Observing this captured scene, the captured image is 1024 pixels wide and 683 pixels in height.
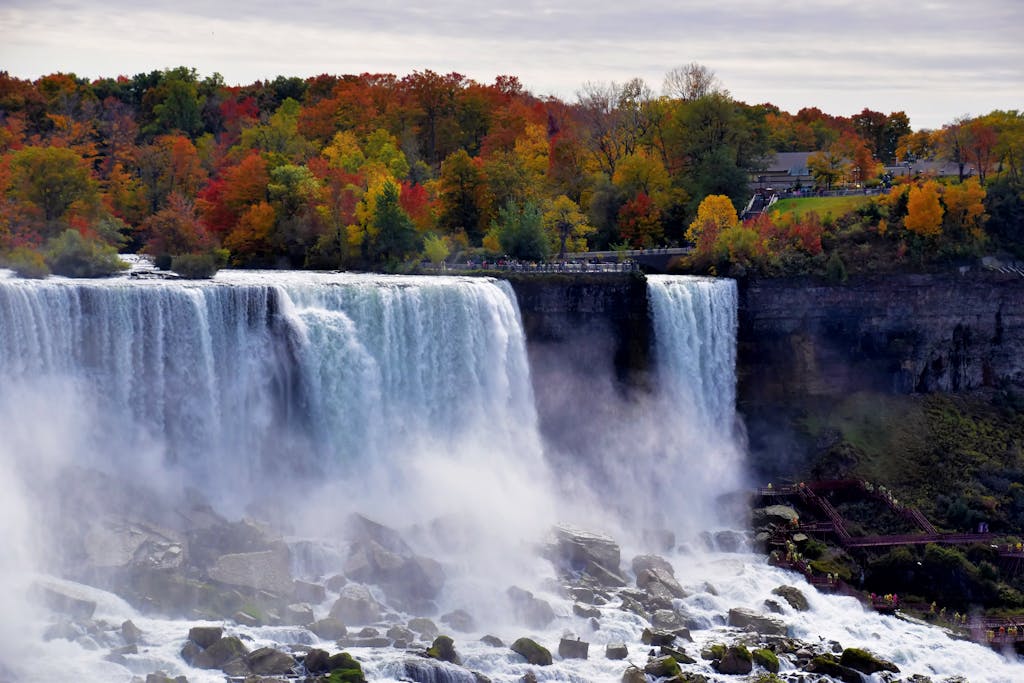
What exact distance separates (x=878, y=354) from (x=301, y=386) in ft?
86.1

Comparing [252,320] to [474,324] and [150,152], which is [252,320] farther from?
[150,152]

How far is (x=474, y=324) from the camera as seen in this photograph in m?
52.8

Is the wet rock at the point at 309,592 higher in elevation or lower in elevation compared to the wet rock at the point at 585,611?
higher

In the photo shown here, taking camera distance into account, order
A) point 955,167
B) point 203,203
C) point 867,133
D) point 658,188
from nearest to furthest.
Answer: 1. point 203,203
2. point 658,188
3. point 955,167
4. point 867,133

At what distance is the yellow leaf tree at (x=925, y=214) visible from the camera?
66000mm

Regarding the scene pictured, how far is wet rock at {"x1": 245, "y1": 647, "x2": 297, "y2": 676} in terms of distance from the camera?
3709 cm

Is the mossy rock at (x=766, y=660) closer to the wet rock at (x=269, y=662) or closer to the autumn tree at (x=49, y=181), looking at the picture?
the wet rock at (x=269, y=662)

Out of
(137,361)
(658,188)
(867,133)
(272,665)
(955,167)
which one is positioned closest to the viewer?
(272,665)

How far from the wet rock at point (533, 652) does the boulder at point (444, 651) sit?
1907 millimetres

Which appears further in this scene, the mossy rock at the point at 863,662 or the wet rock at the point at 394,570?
the wet rock at the point at 394,570

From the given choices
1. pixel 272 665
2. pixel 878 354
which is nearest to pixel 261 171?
pixel 878 354

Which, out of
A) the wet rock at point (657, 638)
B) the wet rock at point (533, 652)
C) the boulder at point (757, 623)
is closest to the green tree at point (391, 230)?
the boulder at point (757, 623)

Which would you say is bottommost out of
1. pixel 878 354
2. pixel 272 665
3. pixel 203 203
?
pixel 272 665

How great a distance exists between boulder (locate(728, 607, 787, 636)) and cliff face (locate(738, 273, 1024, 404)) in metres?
17.0
